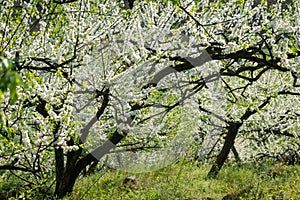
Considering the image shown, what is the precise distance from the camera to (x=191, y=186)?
376 inches

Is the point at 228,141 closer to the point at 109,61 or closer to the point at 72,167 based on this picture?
the point at 72,167

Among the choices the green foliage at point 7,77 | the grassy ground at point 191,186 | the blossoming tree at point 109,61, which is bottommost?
the grassy ground at point 191,186

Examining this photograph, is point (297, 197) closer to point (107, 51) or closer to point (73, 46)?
point (107, 51)

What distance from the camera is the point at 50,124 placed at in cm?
526

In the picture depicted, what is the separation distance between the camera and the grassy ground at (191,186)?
7898mm

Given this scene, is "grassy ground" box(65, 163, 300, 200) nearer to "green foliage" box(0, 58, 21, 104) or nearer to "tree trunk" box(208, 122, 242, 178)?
"tree trunk" box(208, 122, 242, 178)

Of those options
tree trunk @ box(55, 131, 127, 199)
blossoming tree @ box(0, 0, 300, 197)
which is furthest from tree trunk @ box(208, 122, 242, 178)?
tree trunk @ box(55, 131, 127, 199)

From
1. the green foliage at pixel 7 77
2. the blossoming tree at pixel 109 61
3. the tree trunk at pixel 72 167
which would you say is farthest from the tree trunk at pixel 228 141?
the green foliage at pixel 7 77

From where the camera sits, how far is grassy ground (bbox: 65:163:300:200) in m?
7.90

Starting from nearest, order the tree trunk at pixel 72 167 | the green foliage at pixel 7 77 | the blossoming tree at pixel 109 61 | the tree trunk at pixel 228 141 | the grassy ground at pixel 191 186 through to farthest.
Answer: the green foliage at pixel 7 77, the blossoming tree at pixel 109 61, the tree trunk at pixel 72 167, the grassy ground at pixel 191 186, the tree trunk at pixel 228 141

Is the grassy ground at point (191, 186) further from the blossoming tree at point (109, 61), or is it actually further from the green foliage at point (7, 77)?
the green foliage at point (7, 77)

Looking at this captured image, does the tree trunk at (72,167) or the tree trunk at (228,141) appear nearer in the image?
the tree trunk at (72,167)

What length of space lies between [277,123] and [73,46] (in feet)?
27.6

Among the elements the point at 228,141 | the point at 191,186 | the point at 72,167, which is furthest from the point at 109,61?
the point at 228,141
